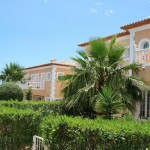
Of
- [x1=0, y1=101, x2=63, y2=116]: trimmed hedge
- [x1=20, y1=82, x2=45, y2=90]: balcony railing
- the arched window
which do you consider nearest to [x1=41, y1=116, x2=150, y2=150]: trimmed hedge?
[x1=0, y1=101, x2=63, y2=116]: trimmed hedge

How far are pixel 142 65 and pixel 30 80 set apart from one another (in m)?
29.6

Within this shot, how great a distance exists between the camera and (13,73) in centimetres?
4178

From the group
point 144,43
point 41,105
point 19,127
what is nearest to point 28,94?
point 41,105

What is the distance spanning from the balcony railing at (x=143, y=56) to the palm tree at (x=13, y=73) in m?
28.1

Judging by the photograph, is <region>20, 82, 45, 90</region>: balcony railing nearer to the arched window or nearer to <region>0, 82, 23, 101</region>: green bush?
<region>0, 82, 23, 101</region>: green bush

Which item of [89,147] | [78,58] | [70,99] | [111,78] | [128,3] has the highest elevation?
[128,3]

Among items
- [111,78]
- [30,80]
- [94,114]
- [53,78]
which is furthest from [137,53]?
[30,80]

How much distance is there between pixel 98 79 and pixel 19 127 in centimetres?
652

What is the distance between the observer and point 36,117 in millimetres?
10031

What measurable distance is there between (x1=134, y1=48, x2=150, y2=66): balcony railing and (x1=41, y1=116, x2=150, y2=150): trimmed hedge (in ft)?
30.6

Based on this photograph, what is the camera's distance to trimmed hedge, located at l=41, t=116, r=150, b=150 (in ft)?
20.6

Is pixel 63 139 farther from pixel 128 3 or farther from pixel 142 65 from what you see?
pixel 142 65

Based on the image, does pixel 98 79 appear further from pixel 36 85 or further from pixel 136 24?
pixel 36 85

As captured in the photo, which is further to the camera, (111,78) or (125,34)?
(125,34)
